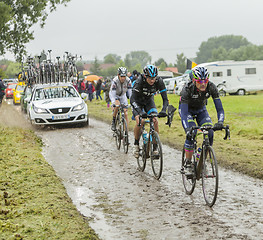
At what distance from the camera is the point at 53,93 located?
16.7 meters

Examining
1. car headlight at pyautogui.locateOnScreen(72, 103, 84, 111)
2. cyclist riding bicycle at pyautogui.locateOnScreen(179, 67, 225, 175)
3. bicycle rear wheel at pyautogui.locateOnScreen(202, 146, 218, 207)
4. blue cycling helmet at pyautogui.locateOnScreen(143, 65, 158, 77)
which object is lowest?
bicycle rear wheel at pyautogui.locateOnScreen(202, 146, 218, 207)

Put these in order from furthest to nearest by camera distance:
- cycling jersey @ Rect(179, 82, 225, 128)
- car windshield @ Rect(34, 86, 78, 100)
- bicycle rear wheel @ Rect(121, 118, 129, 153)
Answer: car windshield @ Rect(34, 86, 78, 100) → bicycle rear wheel @ Rect(121, 118, 129, 153) → cycling jersey @ Rect(179, 82, 225, 128)

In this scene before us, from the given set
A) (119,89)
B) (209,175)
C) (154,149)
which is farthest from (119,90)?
(209,175)

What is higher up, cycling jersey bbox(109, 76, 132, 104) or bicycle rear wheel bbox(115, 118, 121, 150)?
cycling jersey bbox(109, 76, 132, 104)

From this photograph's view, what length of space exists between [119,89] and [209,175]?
17.7ft

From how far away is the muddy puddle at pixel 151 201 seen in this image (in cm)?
481

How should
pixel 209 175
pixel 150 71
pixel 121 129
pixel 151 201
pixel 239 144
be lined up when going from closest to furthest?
pixel 209 175 < pixel 151 201 < pixel 150 71 < pixel 121 129 < pixel 239 144

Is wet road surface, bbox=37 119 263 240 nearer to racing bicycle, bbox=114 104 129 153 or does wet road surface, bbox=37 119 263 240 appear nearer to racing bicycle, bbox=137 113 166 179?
racing bicycle, bbox=137 113 166 179

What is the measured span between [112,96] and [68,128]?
5.73 metres

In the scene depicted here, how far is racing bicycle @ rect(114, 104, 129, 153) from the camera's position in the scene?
10.1 metres

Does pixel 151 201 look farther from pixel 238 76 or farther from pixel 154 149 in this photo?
pixel 238 76

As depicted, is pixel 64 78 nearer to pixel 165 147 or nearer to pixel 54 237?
pixel 165 147

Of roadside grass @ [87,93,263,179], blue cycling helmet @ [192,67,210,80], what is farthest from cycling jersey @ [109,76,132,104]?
blue cycling helmet @ [192,67,210,80]

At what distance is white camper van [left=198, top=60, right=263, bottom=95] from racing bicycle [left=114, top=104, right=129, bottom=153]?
3038cm
